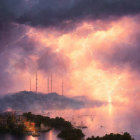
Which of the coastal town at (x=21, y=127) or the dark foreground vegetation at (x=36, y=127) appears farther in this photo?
the coastal town at (x=21, y=127)

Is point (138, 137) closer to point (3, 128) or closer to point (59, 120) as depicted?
point (59, 120)

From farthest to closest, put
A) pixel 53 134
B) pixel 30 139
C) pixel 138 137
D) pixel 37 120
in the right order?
pixel 37 120, pixel 138 137, pixel 53 134, pixel 30 139

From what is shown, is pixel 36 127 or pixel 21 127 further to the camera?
pixel 36 127

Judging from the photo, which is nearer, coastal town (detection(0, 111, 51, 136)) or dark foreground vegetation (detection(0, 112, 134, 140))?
dark foreground vegetation (detection(0, 112, 134, 140))

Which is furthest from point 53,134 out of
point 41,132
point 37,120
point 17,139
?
point 37,120

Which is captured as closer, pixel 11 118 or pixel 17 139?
pixel 17 139

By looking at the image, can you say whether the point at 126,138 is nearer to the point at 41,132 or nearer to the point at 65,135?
the point at 65,135

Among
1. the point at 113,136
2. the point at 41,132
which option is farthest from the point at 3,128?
the point at 113,136

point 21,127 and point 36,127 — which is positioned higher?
point 21,127

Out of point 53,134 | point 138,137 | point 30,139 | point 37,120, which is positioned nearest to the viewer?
point 30,139
